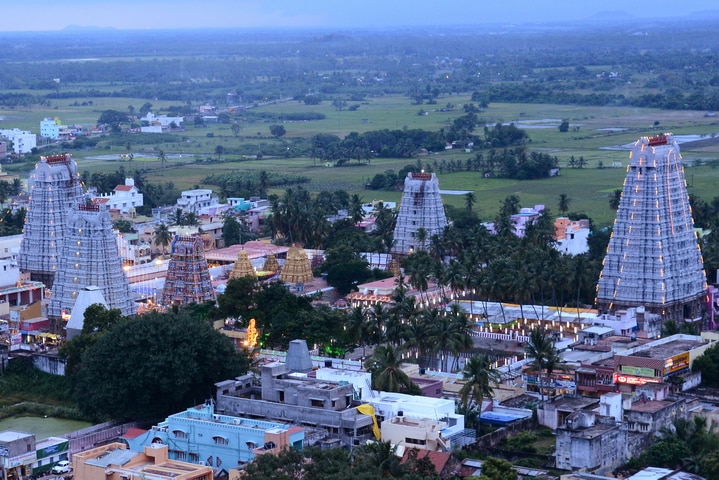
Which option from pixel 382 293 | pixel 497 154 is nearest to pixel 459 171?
pixel 497 154

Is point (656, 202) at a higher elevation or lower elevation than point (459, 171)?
higher

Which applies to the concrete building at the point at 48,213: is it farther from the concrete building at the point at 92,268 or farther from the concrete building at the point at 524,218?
the concrete building at the point at 524,218

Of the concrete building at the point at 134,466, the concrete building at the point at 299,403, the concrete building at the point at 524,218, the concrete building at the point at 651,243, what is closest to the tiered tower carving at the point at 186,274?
the concrete building at the point at 651,243

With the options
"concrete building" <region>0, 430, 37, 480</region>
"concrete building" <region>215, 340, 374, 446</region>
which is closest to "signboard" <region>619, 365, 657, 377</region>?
"concrete building" <region>215, 340, 374, 446</region>

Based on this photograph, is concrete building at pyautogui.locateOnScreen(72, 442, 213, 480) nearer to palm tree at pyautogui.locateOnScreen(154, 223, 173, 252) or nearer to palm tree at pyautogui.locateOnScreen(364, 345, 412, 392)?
palm tree at pyautogui.locateOnScreen(364, 345, 412, 392)

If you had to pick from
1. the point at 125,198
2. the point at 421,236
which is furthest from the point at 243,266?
the point at 125,198

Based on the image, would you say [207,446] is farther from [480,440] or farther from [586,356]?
[586,356]
